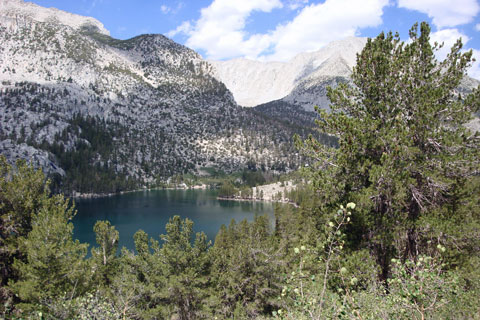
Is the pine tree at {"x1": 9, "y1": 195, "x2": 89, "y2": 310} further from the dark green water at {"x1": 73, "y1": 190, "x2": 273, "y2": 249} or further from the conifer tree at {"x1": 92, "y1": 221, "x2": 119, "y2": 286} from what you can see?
the dark green water at {"x1": 73, "y1": 190, "x2": 273, "y2": 249}

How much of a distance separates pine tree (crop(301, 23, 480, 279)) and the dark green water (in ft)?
224

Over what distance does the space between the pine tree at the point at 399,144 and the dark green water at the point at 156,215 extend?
224 feet

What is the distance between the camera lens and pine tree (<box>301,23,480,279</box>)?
11.3 meters

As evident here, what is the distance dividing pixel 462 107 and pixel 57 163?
754ft

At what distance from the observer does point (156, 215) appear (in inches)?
4451

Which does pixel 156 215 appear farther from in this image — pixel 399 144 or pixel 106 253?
pixel 399 144

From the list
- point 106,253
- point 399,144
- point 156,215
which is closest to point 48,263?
point 399,144

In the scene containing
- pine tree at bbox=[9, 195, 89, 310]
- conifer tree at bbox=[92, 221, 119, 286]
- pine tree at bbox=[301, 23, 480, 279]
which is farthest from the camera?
conifer tree at bbox=[92, 221, 119, 286]

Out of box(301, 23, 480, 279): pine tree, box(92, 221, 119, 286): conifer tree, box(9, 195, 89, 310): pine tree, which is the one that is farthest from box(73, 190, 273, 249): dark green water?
box(301, 23, 480, 279): pine tree

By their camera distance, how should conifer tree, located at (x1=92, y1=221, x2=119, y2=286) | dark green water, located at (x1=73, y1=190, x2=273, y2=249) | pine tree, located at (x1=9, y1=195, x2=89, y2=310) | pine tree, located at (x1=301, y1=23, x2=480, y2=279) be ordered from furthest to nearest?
dark green water, located at (x1=73, y1=190, x2=273, y2=249), conifer tree, located at (x1=92, y1=221, x2=119, y2=286), pine tree, located at (x1=9, y1=195, x2=89, y2=310), pine tree, located at (x1=301, y1=23, x2=480, y2=279)

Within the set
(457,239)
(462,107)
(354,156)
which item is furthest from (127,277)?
(462,107)

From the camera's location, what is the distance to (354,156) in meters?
12.1

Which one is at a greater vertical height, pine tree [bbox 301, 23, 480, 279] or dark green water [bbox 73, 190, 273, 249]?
pine tree [bbox 301, 23, 480, 279]

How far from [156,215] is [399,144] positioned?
4403 inches
